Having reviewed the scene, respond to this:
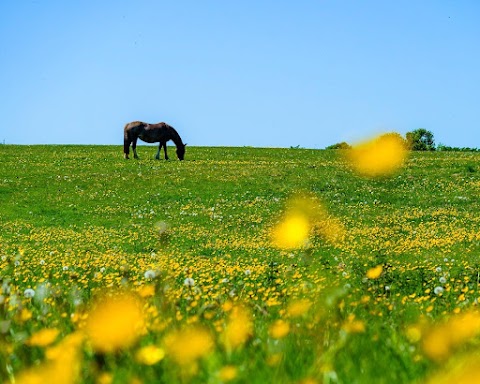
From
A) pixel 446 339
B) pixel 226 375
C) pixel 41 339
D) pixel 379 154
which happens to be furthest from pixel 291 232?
pixel 226 375

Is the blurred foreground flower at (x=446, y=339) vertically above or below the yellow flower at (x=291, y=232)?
above

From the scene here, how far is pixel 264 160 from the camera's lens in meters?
38.3

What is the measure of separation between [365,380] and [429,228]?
1697 centimetres

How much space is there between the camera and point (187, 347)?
9.48 feet

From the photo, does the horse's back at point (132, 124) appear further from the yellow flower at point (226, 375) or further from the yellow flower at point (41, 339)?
the yellow flower at point (226, 375)

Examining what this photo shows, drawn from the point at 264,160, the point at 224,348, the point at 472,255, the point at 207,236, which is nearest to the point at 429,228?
the point at 472,255

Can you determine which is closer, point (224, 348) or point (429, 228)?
point (224, 348)

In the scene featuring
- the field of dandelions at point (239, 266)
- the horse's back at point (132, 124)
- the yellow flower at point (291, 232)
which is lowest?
the yellow flower at point (291, 232)

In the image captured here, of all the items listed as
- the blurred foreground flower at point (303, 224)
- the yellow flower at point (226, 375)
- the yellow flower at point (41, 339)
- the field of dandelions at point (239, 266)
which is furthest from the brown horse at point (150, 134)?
the yellow flower at point (226, 375)

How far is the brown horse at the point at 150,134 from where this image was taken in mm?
39062

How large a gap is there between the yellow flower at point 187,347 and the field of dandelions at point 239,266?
11mm

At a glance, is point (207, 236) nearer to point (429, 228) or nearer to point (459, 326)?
point (429, 228)

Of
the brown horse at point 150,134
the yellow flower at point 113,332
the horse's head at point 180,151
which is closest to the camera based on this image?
the yellow flower at point 113,332

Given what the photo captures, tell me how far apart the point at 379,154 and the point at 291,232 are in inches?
647
